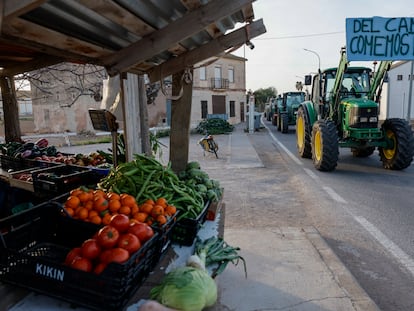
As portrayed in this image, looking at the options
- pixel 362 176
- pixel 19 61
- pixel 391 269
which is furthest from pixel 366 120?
pixel 19 61

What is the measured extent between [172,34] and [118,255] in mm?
1825

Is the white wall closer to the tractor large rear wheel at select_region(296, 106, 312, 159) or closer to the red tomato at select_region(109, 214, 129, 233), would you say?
the tractor large rear wheel at select_region(296, 106, 312, 159)

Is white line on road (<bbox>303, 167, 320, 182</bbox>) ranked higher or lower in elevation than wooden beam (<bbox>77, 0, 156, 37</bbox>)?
lower

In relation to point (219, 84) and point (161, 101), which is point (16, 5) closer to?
point (161, 101)

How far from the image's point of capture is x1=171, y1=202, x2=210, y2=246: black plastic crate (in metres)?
2.68

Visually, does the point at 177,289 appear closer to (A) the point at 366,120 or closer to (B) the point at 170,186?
(B) the point at 170,186

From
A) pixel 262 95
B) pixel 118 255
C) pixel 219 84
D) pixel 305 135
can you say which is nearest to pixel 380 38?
pixel 305 135

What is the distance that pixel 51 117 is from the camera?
2680cm

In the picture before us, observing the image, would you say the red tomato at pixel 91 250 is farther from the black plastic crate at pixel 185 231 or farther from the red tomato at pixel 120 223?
the black plastic crate at pixel 185 231

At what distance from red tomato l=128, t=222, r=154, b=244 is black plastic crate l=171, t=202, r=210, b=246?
1.98ft

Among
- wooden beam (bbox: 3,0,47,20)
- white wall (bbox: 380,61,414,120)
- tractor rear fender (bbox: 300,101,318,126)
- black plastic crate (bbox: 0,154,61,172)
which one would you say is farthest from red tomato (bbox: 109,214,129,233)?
white wall (bbox: 380,61,414,120)

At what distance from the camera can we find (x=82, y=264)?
1.79 meters

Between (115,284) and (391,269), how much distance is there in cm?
317

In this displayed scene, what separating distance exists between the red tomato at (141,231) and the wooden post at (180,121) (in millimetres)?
2002
